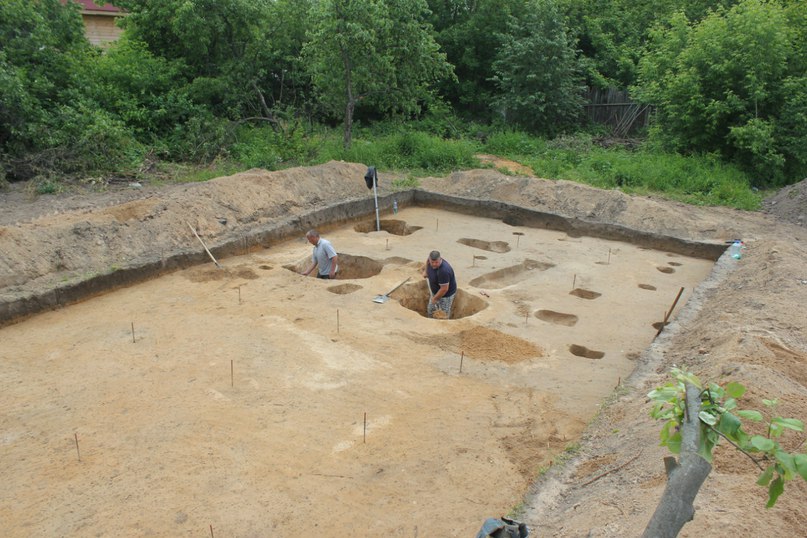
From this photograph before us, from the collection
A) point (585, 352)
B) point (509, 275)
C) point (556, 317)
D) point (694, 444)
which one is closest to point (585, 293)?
point (556, 317)

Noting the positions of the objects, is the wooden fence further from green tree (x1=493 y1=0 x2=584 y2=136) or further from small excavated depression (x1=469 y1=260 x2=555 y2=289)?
small excavated depression (x1=469 y1=260 x2=555 y2=289)

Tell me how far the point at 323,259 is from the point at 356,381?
3692 mm

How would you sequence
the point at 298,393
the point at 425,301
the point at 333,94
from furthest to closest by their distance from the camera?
the point at 333,94
the point at 425,301
the point at 298,393

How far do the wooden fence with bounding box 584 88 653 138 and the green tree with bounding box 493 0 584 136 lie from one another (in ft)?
2.45

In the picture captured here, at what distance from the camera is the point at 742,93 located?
1641 centimetres

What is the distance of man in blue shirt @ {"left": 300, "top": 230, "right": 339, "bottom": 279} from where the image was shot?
1005 cm

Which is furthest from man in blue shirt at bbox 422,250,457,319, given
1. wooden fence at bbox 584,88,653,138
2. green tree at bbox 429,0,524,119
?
green tree at bbox 429,0,524,119

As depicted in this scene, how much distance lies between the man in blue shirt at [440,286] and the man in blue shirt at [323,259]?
1763 mm

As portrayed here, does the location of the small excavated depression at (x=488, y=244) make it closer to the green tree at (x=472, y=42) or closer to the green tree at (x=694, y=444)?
the green tree at (x=694, y=444)

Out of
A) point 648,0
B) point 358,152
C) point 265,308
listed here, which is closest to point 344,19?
point 358,152

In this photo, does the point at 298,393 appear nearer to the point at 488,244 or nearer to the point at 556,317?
the point at 556,317

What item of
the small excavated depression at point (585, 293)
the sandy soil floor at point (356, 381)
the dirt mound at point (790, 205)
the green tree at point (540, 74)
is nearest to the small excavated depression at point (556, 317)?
the sandy soil floor at point (356, 381)

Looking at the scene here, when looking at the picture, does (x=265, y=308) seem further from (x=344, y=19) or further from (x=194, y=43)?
(x=194, y=43)

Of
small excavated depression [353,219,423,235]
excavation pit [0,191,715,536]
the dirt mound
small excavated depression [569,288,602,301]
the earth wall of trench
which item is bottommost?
small excavated depression [353,219,423,235]
